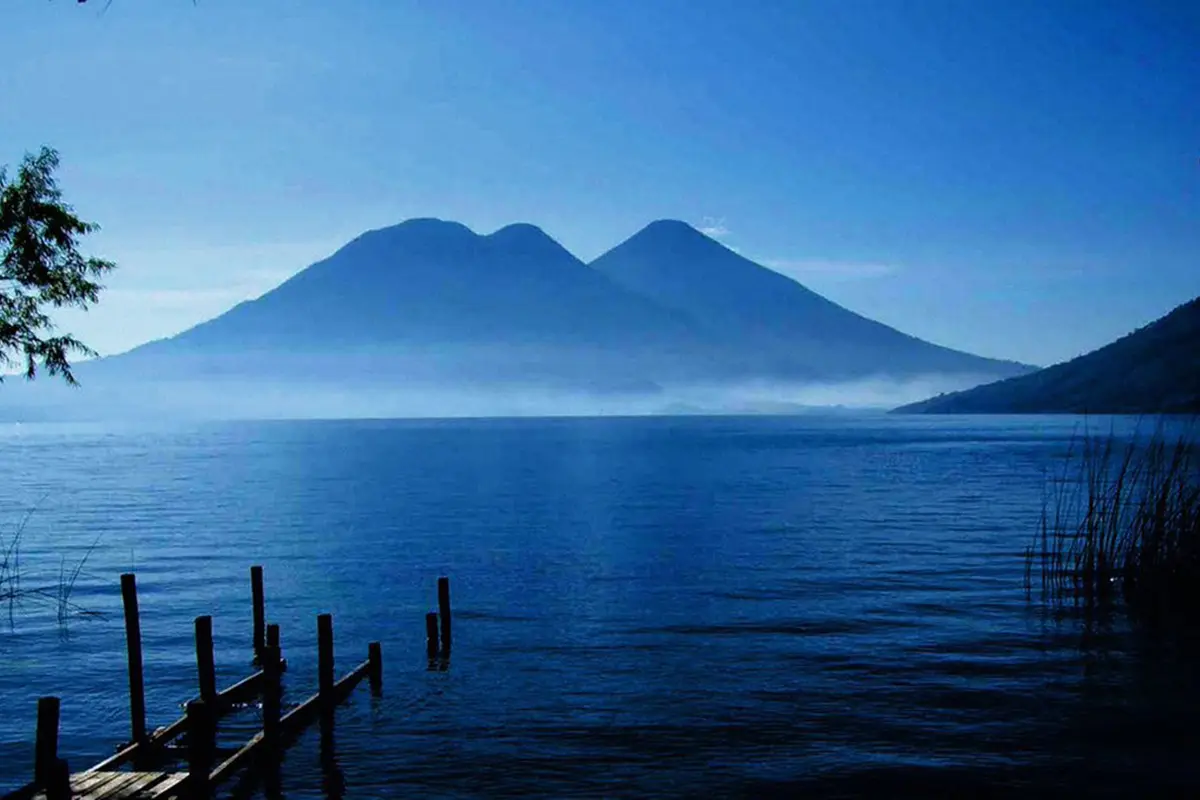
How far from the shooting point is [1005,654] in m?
22.3

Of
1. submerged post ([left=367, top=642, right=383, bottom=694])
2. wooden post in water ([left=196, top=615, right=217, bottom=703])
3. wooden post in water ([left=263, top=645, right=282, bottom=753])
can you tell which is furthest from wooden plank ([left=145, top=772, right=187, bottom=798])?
submerged post ([left=367, top=642, right=383, bottom=694])

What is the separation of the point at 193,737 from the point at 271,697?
2.41m

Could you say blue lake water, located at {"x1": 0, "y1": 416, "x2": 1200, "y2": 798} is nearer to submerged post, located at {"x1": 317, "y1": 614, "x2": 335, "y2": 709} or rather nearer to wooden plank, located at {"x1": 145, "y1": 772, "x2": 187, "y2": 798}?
submerged post, located at {"x1": 317, "y1": 614, "x2": 335, "y2": 709}

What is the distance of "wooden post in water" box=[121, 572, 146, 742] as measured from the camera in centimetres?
1648

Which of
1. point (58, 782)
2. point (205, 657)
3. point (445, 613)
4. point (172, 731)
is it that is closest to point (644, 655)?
point (445, 613)

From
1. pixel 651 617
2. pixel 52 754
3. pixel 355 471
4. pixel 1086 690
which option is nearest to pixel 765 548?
pixel 651 617

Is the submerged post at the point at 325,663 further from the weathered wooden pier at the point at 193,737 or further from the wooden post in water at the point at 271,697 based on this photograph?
the wooden post in water at the point at 271,697

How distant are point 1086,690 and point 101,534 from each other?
43667 mm

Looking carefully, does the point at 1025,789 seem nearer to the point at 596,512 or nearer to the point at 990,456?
the point at 596,512

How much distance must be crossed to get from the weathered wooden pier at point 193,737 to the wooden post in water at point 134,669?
0.02m

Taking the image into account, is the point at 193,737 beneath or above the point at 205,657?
beneath

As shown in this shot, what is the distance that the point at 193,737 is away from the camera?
42.1 ft

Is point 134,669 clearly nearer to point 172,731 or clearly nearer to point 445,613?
point 172,731

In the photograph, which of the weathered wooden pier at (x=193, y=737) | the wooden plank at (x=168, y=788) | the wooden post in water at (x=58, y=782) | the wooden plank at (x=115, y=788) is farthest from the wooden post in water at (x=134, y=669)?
the wooden post in water at (x=58, y=782)
